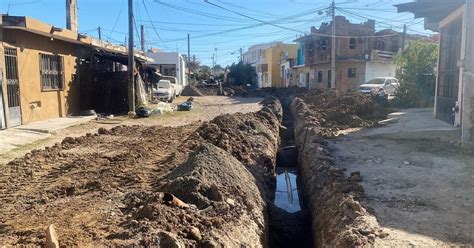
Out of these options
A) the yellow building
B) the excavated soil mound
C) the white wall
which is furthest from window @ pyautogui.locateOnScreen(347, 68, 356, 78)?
the excavated soil mound

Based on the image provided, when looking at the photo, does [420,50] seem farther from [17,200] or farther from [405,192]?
[17,200]

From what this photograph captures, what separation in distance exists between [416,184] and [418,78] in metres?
16.8

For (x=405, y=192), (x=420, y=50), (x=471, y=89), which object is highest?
(x=420, y=50)

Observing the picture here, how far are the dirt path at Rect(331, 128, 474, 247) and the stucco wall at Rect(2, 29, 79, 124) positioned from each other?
10.0 m

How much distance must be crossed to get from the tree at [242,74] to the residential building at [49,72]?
44374 mm

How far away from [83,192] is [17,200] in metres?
0.88

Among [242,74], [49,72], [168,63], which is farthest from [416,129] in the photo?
[242,74]

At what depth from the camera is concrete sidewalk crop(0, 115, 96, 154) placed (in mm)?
10605

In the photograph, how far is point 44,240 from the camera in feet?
13.7

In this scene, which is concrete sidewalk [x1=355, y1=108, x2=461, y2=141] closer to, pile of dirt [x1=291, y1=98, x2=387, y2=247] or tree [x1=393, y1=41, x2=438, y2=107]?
pile of dirt [x1=291, y1=98, x2=387, y2=247]

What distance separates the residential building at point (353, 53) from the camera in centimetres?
3959

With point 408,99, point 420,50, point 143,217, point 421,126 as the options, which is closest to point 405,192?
point 143,217

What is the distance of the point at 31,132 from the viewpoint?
40.6ft

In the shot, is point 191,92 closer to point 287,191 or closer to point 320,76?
point 320,76
